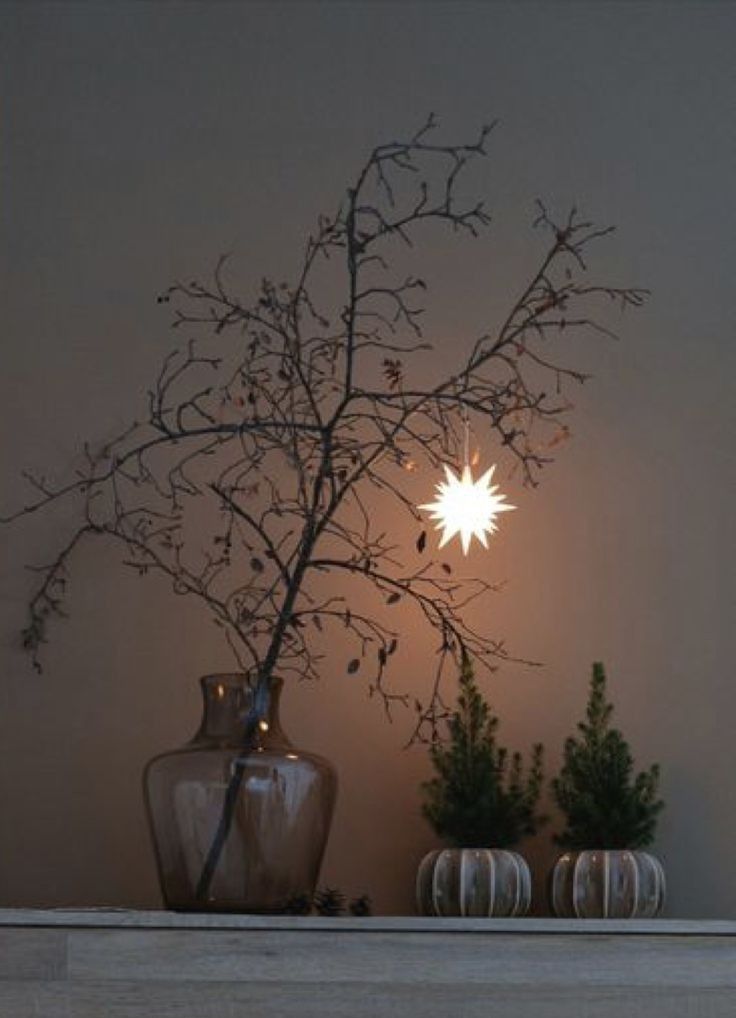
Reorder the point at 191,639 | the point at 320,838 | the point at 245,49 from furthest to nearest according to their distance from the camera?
the point at 245,49 → the point at 191,639 → the point at 320,838

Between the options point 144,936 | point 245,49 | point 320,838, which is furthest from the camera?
point 245,49

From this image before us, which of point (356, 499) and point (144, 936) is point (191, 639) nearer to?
point (356, 499)

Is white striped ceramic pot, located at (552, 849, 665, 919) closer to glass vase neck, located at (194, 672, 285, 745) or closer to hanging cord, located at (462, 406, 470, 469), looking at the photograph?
glass vase neck, located at (194, 672, 285, 745)

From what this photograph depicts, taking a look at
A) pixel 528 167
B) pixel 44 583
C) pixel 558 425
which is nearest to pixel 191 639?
pixel 44 583

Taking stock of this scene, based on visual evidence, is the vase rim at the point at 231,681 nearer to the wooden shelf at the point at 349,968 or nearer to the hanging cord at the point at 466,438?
the wooden shelf at the point at 349,968

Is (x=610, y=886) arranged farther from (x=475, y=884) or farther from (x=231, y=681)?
(x=231, y=681)

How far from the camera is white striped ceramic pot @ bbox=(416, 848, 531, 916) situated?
2.19m

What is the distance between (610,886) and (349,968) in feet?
1.13

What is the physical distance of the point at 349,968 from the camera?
2002 millimetres

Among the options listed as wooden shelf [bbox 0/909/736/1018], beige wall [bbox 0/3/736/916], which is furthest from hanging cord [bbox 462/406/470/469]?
wooden shelf [bbox 0/909/736/1018]

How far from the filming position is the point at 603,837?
2250 millimetres

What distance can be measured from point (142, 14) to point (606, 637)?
1.00 m

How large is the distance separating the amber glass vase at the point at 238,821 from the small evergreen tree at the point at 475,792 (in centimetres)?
16

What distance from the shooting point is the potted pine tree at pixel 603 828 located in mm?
2195
